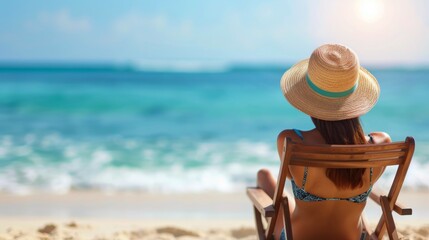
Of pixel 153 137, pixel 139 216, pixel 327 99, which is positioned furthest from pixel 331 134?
pixel 153 137

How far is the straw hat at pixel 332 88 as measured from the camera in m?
2.65

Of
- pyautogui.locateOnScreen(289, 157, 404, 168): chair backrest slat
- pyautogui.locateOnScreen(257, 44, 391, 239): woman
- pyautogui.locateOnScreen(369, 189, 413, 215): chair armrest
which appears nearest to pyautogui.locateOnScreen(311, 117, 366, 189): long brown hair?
pyautogui.locateOnScreen(257, 44, 391, 239): woman

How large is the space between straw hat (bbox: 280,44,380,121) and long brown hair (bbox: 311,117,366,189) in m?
0.05

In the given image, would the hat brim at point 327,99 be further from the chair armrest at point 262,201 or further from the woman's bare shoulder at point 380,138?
the chair armrest at point 262,201

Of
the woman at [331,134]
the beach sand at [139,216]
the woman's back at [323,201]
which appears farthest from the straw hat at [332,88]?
the beach sand at [139,216]

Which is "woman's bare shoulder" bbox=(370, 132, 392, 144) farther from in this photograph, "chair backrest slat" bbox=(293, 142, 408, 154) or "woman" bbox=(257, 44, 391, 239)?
"chair backrest slat" bbox=(293, 142, 408, 154)

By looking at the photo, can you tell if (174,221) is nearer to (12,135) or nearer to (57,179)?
(57,179)

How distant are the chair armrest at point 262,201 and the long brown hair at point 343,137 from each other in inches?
11.3

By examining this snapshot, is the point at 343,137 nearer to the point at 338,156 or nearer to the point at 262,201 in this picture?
the point at 338,156

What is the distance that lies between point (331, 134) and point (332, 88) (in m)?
0.20

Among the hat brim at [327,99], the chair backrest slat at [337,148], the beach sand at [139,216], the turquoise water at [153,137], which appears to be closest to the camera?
the chair backrest slat at [337,148]

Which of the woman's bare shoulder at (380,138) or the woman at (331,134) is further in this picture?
the woman's bare shoulder at (380,138)

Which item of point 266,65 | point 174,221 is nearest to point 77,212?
point 174,221

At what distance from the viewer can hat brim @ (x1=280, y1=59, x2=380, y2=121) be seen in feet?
8.66
